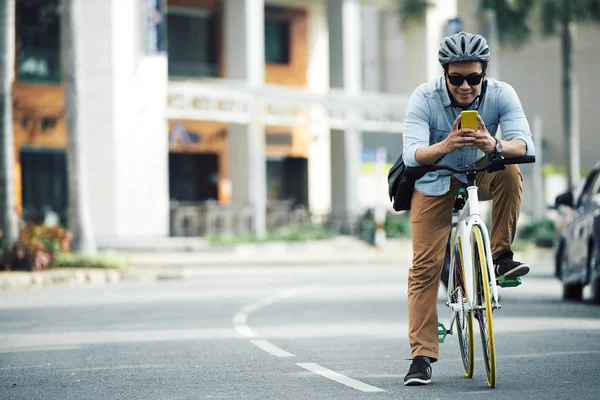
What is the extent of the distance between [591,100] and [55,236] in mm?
38444

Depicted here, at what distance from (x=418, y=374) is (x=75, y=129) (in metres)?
18.3

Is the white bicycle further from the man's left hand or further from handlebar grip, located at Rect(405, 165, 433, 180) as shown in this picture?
the man's left hand

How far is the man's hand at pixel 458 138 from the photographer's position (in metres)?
7.62

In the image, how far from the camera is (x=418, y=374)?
8.10 meters

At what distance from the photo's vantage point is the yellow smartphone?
7543 mm

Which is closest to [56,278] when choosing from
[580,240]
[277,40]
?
[580,240]

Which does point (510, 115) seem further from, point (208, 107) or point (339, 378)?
point (208, 107)

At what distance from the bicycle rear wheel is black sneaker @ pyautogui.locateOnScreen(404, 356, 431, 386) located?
341 millimetres

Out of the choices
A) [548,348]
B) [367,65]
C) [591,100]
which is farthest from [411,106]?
[591,100]

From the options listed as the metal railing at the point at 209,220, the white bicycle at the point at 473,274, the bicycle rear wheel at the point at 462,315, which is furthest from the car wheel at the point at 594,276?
the metal railing at the point at 209,220

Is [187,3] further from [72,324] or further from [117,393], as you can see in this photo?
[117,393]

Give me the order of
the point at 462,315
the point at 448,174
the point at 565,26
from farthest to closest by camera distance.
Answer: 1. the point at 565,26
2. the point at 462,315
3. the point at 448,174

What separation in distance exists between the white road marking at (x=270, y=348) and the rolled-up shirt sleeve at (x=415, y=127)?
9.37 feet

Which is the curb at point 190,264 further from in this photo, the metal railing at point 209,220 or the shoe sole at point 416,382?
the shoe sole at point 416,382
